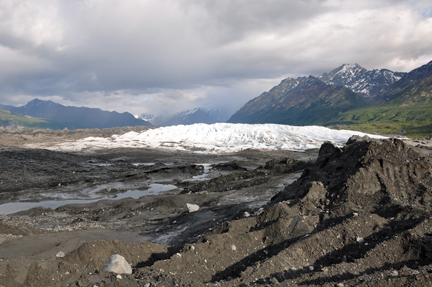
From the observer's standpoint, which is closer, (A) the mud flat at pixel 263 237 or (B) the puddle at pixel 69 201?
(A) the mud flat at pixel 263 237

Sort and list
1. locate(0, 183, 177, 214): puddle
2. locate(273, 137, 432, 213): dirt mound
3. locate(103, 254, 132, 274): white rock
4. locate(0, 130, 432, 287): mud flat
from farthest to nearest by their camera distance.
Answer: locate(0, 183, 177, 214): puddle < locate(273, 137, 432, 213): dirt mound < locate(103, 254, 132, 274): white rock < locate(0, 130, 432, 287): mud flat

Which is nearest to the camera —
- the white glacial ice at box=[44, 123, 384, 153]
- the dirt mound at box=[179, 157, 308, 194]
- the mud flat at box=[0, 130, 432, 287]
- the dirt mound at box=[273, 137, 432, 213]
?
the mud flat at box=[0, 130, 432, 287]

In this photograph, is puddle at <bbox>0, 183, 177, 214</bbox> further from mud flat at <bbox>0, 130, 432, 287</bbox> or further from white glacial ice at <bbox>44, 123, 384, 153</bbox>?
white glacial ice at <bbox>44, 123, 384, 153</bbox>

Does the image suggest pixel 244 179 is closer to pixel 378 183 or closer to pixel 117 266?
pixel 378 183

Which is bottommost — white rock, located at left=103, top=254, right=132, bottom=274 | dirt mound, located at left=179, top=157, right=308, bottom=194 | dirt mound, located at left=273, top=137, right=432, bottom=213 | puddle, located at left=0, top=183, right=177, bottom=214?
puddle, located at left=0, top=183, right=177, bottom=214

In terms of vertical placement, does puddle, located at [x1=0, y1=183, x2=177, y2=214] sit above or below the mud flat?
below

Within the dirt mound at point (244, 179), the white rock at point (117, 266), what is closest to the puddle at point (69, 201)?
the dirt mound at point (244, 179)

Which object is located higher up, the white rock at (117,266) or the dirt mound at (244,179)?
the white rock at (117,266)

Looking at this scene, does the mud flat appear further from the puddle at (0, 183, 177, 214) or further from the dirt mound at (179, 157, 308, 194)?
the dirt mound at (179, 157, 308, 194)

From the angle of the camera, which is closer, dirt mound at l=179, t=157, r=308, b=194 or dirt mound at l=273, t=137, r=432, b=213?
dirt mound at l=273, t=137, r=432, b=213

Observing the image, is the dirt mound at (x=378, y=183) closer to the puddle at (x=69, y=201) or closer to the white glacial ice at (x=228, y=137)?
the puddle at (x=69, y=201)

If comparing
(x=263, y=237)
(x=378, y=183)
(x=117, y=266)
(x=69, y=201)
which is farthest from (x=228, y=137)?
(x=117, y=266)

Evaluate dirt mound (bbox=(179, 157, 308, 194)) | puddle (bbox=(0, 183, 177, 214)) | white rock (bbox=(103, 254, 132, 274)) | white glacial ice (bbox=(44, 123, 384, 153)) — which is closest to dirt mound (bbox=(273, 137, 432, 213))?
white rock (bbox=(103, 254, 132, 274))

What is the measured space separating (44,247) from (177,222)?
25.8 ft
